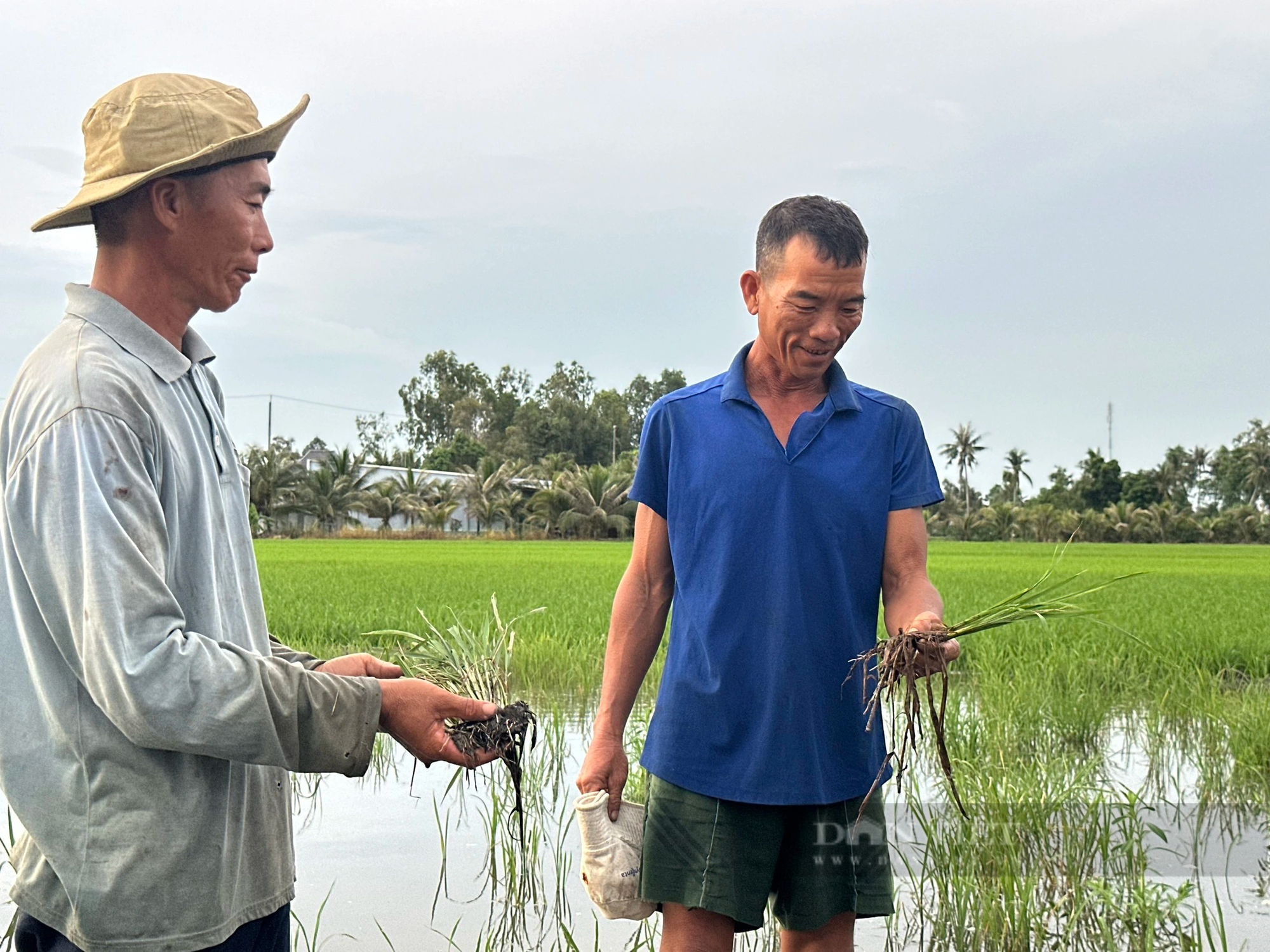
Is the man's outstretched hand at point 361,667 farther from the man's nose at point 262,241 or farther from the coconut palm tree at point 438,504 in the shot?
the coconut palm tree at point 438,504

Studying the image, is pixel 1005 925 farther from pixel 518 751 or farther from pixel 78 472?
pixel 78 472

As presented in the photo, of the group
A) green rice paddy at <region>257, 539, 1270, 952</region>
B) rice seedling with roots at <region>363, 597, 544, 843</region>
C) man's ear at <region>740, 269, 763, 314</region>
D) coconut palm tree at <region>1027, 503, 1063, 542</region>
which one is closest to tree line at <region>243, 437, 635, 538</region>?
coconut palm tree at <region>1027, 503, 1063, 542</region>

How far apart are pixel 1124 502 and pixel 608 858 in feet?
140

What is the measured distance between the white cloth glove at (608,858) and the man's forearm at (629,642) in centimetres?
13

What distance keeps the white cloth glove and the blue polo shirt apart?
14cm

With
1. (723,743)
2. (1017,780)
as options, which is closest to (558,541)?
(1017,780)

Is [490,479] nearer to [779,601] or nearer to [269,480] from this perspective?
[269,480]

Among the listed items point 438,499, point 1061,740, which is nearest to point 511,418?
point 438,499

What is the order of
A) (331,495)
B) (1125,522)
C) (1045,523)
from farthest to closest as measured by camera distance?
(1125,522) < (1045,523) < (331,495)

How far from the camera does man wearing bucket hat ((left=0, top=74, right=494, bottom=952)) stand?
1355mm

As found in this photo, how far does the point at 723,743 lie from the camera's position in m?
2.03

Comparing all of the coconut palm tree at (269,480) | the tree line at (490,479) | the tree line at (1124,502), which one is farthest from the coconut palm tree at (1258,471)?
the coconut palm tree at (269,480)

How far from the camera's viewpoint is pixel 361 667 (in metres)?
1.74

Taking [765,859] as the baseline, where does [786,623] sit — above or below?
above
